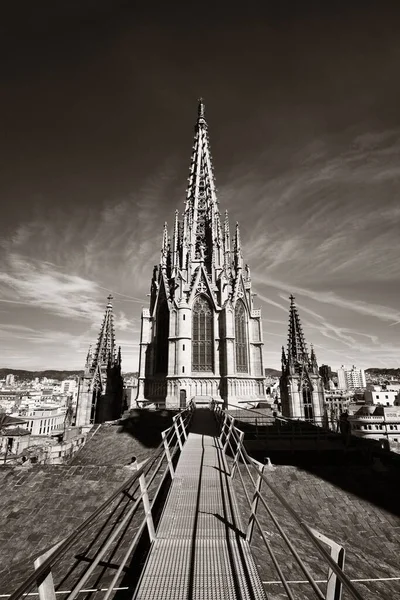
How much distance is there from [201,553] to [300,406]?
26714 mm

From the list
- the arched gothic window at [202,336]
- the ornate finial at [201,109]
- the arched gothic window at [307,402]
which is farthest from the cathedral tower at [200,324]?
the ornate finial at [201,109]

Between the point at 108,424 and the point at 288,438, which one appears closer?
the point at 288,438

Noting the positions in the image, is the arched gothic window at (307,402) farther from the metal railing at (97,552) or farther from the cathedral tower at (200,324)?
the metal railing at (97,552)

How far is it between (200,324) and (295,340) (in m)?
9.68

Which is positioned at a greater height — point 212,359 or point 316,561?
point 212,359

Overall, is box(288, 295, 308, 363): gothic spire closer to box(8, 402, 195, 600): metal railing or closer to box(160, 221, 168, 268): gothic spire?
box(160, 221, 168, 268): gothic spire

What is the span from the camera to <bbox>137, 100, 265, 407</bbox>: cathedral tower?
2712 cm

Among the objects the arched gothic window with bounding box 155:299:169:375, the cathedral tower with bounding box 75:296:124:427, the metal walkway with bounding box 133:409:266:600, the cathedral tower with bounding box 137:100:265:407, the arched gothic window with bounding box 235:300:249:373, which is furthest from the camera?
the cathedral tower with bounding box 75:296:124:427

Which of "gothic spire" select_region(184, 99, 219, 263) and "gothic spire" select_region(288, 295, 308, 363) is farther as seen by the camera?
"gothic spire" select_region(184, 99, 219, 263)

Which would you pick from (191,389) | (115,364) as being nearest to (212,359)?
(191,389)

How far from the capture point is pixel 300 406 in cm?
2808

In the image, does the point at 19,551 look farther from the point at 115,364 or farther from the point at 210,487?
the point at 115,364

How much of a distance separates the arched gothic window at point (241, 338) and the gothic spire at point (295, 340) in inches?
175

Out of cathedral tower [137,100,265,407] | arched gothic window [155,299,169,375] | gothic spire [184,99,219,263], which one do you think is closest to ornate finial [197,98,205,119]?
gothic spire [184,99,219,263]
